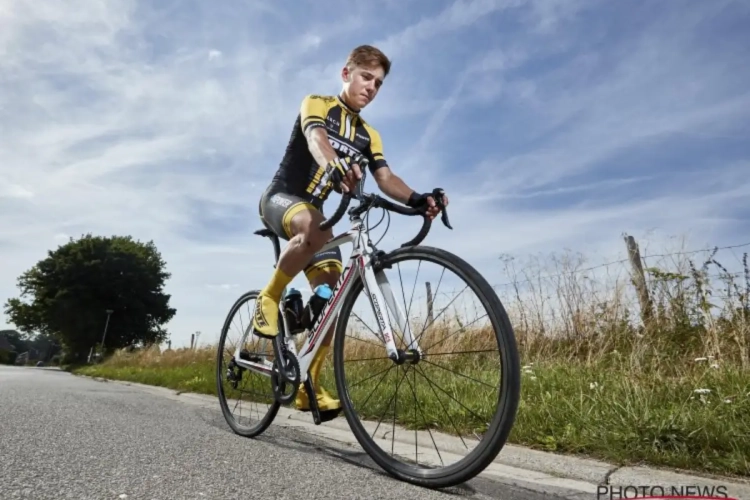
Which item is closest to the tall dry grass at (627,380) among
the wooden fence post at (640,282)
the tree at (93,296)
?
the wooden fence post at (640,282)

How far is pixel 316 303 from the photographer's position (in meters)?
3.40

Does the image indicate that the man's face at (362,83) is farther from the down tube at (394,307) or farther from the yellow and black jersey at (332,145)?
the down tube at (394,307)

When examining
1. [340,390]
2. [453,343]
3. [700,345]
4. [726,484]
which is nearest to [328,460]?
[340,390]

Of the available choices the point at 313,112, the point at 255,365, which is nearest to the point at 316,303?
the point at 255,365

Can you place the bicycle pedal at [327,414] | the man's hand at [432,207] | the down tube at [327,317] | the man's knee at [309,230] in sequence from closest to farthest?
the man's hand at [432,207] → the down tube at [327,317] → the bicycle pedal at [327,414] → the man's knee at [309,230]

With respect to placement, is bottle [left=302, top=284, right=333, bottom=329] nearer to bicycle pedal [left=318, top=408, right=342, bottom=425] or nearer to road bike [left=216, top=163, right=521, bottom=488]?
road bike [left=216, top=163, right=521, bottom=488]

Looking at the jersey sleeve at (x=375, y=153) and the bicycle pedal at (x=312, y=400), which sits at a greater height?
the jersey sleeve at (x=375, y=153)

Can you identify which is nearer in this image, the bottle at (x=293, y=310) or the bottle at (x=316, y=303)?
the bottle at (x=316, y=303)

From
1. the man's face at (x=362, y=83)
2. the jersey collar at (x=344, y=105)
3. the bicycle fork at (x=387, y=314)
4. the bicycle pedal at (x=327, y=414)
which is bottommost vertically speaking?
the bicycle pedal at (x=327, y=414)

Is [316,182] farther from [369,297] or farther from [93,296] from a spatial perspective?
[93,296]

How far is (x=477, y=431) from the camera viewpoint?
11.7 ft

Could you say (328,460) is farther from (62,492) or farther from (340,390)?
(62,492)

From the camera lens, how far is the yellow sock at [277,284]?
3527 millimetres

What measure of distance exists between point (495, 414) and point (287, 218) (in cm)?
173
